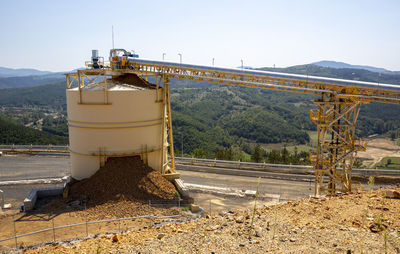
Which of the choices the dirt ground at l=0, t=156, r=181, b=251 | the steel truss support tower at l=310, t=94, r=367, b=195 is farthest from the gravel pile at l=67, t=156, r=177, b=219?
the steel truss support tower at l=310, t=94, r=367, b=195

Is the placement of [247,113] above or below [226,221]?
below

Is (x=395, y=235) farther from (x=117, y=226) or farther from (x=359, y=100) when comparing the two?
(x=359, y=100)

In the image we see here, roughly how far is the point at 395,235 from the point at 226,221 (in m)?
5.08

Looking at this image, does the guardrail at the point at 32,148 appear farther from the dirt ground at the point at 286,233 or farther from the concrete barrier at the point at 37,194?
the dirt ground at the point at 286,233

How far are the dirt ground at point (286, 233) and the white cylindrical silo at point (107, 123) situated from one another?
35.4ft

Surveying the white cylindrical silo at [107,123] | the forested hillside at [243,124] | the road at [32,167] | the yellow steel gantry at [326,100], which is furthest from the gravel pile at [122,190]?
the forested hillside at [243,124]

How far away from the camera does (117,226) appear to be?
15.7 m

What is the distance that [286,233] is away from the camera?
899 cm

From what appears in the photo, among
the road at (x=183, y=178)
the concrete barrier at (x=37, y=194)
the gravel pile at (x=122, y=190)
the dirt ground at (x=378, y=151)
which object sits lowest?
the dirt ground at (x=378, y=151)

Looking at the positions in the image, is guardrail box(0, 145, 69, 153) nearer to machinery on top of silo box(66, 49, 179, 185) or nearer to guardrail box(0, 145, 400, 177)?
guardrail box(0, 145, 400, 177)

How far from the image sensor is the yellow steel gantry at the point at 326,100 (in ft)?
71.9

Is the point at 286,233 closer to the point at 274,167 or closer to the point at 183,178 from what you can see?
the point at 183,178

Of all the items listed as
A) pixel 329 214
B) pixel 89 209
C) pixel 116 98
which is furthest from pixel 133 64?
pixel 329 214

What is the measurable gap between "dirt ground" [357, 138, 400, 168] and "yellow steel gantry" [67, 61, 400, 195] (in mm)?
70686
